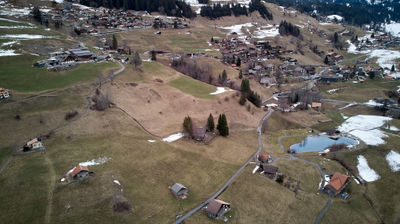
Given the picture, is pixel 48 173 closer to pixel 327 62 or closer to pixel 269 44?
pixel 269 44

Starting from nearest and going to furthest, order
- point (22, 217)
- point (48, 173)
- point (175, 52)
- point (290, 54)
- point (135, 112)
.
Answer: point (22, 217) < point (48, 173) < point (135, 112) < point (175, 52) < point (290, 54)

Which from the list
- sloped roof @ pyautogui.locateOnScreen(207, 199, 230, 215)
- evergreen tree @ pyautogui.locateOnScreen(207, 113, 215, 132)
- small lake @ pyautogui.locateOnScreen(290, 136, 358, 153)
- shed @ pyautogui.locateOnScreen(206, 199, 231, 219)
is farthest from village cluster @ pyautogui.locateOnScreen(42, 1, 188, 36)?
shed @ pyautogui.locateOnScreen(206, 199, 231, 219)

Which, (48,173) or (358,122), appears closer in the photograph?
(48,173)

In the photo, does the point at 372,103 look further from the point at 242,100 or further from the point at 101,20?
the point at 101,20

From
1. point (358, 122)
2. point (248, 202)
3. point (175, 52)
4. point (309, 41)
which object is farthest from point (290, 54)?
point (248, 202)


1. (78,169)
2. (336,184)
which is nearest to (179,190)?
(78,169)

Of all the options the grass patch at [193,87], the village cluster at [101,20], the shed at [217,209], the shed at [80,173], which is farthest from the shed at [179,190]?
the village cluster at [101,20]

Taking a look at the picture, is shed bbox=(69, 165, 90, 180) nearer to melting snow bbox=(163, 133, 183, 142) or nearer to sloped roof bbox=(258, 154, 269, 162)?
melting snow bbox=(163, 133, 183, 142)
